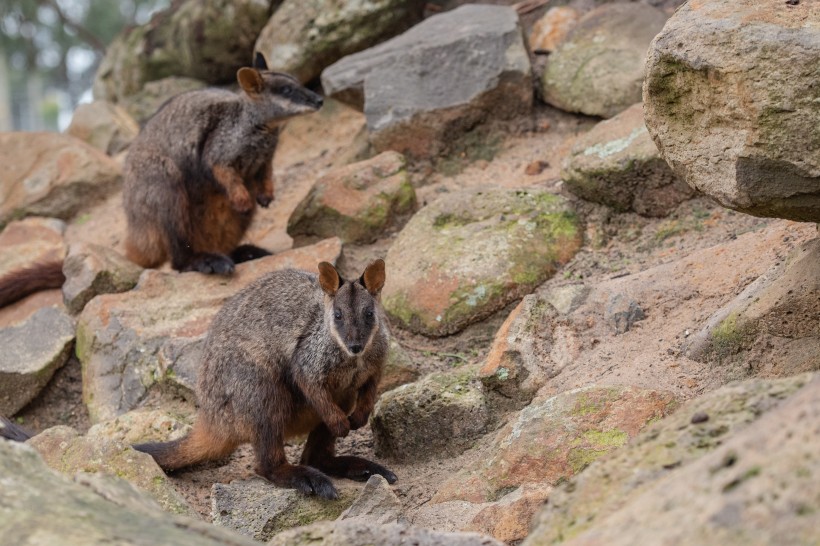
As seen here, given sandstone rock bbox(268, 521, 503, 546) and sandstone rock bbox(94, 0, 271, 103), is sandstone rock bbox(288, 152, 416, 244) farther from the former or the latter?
sandstone rock bbox(268, 521, 503, 546)

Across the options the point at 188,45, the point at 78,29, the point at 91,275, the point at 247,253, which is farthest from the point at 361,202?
the point at 78,29

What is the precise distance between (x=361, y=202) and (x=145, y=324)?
195 cm

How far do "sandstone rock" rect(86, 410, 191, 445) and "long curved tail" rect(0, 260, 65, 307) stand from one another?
7.94 ft

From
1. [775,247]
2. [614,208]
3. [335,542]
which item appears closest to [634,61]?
[614,208]

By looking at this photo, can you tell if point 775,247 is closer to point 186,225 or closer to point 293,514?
point 293,514

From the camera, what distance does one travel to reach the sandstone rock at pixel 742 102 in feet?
13.5

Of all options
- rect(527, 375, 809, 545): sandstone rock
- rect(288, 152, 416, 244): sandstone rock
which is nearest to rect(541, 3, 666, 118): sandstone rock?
rect(288, 152, 416, 244): sandstone rock

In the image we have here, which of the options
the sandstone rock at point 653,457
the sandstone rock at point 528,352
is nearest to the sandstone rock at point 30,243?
the sandstone rock at point 528,352

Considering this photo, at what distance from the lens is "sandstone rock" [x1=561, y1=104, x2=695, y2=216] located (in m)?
6.79

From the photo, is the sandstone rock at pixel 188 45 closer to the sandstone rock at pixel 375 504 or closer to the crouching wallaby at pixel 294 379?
the crouching wallaby at pixel 294 379

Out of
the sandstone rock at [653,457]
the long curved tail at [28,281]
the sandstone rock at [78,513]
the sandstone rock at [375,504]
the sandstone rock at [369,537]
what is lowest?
the sandstone rock at [375,504]

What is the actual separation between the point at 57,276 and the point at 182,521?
579cm

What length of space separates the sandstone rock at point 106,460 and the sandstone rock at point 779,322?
2.77 m

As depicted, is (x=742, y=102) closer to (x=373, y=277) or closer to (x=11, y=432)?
(x=373, y=277)
